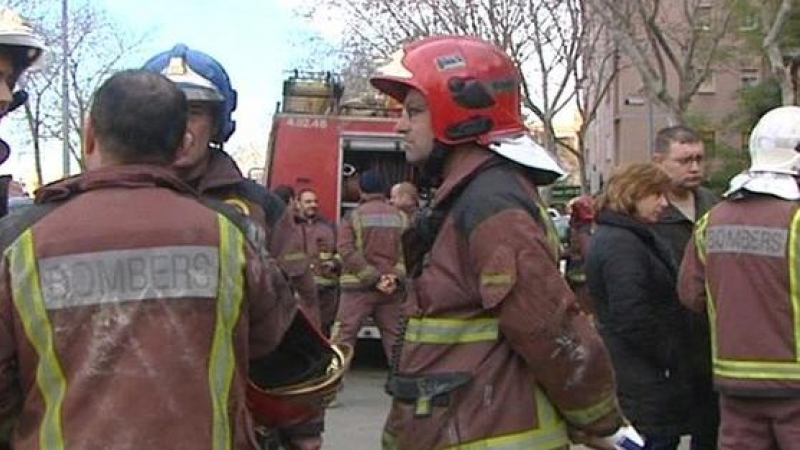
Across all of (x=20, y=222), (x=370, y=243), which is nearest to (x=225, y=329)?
(x=20, y=222)

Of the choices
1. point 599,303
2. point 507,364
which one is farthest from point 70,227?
point 599,303

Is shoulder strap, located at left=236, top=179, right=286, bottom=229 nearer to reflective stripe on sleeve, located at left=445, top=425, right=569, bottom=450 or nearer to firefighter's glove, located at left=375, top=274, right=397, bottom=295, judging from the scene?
reflective stripe on sleeve, located at left=445, top=425, right=569, bottom=450

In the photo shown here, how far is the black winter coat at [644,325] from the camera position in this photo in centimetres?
600

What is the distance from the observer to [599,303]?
6316mm

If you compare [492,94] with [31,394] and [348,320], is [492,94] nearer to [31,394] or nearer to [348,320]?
[31,394]

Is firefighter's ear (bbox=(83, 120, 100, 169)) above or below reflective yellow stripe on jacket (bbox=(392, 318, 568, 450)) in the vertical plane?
above

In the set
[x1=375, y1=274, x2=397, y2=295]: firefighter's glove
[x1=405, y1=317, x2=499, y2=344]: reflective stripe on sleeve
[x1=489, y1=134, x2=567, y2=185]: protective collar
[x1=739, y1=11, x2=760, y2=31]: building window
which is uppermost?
[x1=739, y1=11, x2=760, y2=31]: building window

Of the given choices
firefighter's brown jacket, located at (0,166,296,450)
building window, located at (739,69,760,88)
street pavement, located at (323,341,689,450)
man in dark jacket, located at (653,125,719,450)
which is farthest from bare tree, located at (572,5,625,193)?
firefighter's brown jacket, located at (0,166,296,450)

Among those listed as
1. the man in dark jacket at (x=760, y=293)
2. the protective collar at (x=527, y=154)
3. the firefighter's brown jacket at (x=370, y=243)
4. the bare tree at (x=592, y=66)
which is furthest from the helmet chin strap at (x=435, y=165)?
the bare tree at (x=592, y=66)

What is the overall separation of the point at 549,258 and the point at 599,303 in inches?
99.9

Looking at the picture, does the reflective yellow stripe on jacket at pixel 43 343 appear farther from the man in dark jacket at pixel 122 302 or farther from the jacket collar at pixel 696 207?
the jacket collar at pixel 696 207

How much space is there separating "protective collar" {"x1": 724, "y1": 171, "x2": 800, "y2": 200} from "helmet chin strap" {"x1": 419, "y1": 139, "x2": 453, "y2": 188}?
156 cm

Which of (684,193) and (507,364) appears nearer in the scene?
(507,364)

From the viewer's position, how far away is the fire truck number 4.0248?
47.0ft
